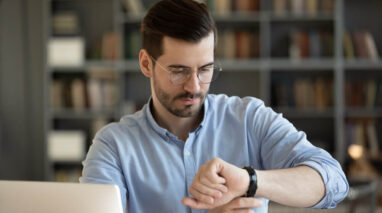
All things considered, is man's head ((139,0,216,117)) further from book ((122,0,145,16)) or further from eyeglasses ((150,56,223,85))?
book ((122,0,145,16))

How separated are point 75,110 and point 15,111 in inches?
24.3

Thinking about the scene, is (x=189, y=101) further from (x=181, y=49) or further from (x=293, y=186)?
(x=293, y=186)

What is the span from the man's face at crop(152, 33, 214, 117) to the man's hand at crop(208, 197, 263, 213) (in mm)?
397

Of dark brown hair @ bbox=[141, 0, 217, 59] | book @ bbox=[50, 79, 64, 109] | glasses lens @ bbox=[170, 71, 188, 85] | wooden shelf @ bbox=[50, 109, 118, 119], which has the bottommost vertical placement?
wooden shelf @ bbox=[50, 109, 118, 119]

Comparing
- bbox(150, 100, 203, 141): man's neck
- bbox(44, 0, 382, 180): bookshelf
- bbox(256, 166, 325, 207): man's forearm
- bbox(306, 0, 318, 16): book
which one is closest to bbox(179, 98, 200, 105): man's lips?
bbox(150, 100, 203, 141): man's neck

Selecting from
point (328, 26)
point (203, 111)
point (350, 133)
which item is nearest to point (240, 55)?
point (328, 26)

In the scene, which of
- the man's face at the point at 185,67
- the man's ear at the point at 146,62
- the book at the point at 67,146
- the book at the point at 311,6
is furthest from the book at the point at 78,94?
the man's face at the point at 185,67

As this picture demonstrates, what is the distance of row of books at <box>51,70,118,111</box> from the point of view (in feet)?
16.5

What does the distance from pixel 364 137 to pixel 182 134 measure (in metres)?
3.56

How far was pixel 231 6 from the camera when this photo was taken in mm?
4953

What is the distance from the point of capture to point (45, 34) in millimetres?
4977

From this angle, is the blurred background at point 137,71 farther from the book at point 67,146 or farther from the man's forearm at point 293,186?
the man's forearm at point 293,186

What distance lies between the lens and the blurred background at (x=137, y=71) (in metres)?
4.87

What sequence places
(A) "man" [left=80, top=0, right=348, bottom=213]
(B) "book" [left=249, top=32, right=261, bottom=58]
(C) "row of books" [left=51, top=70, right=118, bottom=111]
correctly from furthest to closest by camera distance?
(C) "row of books" [left=51, top=70, right=118, bottom=111] → (B) "book" [left=249, top=32, right=261, bottom=58] → (A) "man" [left=80, top=0, right=348, bottom=213]
